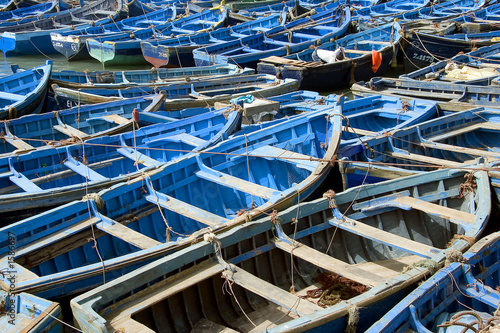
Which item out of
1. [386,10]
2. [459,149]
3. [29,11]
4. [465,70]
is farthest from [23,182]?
[29,11]

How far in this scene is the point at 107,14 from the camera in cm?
2812

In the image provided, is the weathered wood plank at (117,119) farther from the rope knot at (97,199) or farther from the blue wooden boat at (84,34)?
the blue wooden boat at (84,34)

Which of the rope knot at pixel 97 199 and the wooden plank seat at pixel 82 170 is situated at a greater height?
the rope knot at pixel 97 199

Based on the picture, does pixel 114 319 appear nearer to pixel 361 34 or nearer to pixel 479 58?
pixel 479 58

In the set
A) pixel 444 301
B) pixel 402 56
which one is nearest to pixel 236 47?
pixel 402 56

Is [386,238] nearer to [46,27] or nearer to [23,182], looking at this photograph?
[23,182]

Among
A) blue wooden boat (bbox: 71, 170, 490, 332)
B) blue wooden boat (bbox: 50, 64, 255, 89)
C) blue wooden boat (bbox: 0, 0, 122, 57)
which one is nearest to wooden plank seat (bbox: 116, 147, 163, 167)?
blue wooden boat (bbox: 71, 170, 490, 332)

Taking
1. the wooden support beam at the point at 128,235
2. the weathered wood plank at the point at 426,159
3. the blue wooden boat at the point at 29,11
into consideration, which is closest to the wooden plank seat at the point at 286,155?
the weathered wood plank at the point at 426,159

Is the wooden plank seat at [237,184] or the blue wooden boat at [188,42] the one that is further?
the blue wooden boat at [188,42]

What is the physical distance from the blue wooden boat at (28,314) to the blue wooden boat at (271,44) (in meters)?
12.6

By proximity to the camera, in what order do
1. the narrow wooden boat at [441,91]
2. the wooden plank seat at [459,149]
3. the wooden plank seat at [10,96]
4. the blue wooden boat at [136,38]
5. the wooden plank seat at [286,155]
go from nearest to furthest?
1. the wooden plank seat at [286,155]
2. the wooden plank seat at [459,149]
3. the narrow wooden boat at [441,91]
4. the wooden plank seat at [10,96]
5. the blue wooden boat at [136,38]

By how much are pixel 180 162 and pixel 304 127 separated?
3.07m

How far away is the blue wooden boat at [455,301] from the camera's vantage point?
19.2 feet

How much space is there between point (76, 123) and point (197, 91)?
12.5 feet
